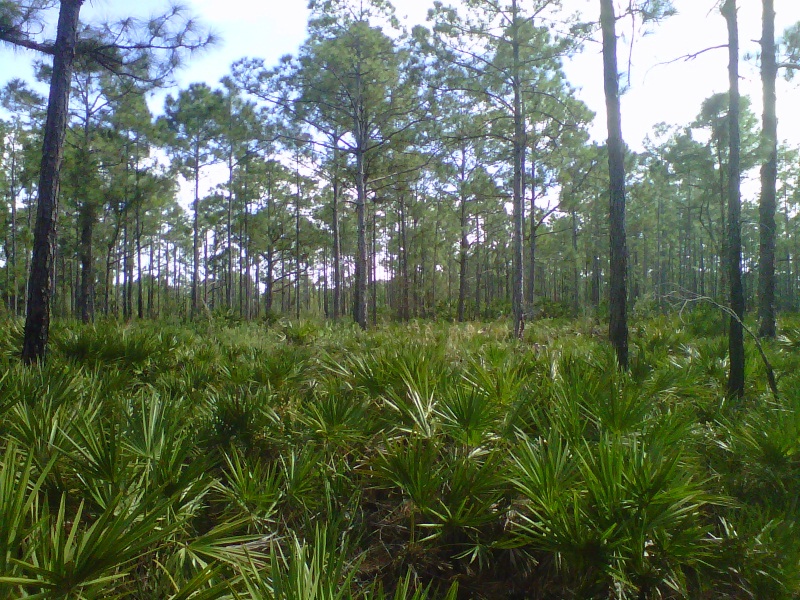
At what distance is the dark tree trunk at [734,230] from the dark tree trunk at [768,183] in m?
6.27

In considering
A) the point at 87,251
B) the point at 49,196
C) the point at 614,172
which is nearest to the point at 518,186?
the point at 614,172

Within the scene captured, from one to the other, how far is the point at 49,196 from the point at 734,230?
33.2 ft

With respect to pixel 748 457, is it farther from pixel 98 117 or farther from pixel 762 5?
pixel 98 117

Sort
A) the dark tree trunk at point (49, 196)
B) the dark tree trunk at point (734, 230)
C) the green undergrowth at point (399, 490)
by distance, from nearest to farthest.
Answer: the green undergrowth at point (399, 490) → the dark tree trunk at point (734, 230) → the dark tree trunk at point (49, 196)

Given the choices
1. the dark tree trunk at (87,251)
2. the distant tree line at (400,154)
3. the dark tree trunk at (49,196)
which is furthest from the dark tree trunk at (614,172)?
the dark tree trunk at (87,251)

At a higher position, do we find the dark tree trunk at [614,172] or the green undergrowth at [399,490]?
the dark tree trunk at [614,172]

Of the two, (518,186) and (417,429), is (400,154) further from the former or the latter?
(417,429)

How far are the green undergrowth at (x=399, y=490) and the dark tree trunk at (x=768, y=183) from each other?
28.3ft

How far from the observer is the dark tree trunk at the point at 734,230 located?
21.5 feet

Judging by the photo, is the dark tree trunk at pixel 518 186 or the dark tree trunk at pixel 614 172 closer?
the dark tree trunk at pixel 614 172

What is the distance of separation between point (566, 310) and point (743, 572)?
26430 millimetres

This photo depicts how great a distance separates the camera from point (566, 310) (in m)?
28.1

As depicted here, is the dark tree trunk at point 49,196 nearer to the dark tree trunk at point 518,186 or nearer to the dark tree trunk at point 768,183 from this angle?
the dark tree trunk at point 518,186

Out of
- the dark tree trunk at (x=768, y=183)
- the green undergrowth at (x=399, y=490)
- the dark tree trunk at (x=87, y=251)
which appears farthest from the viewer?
the dark tree trunk at (x=87, y=251)
